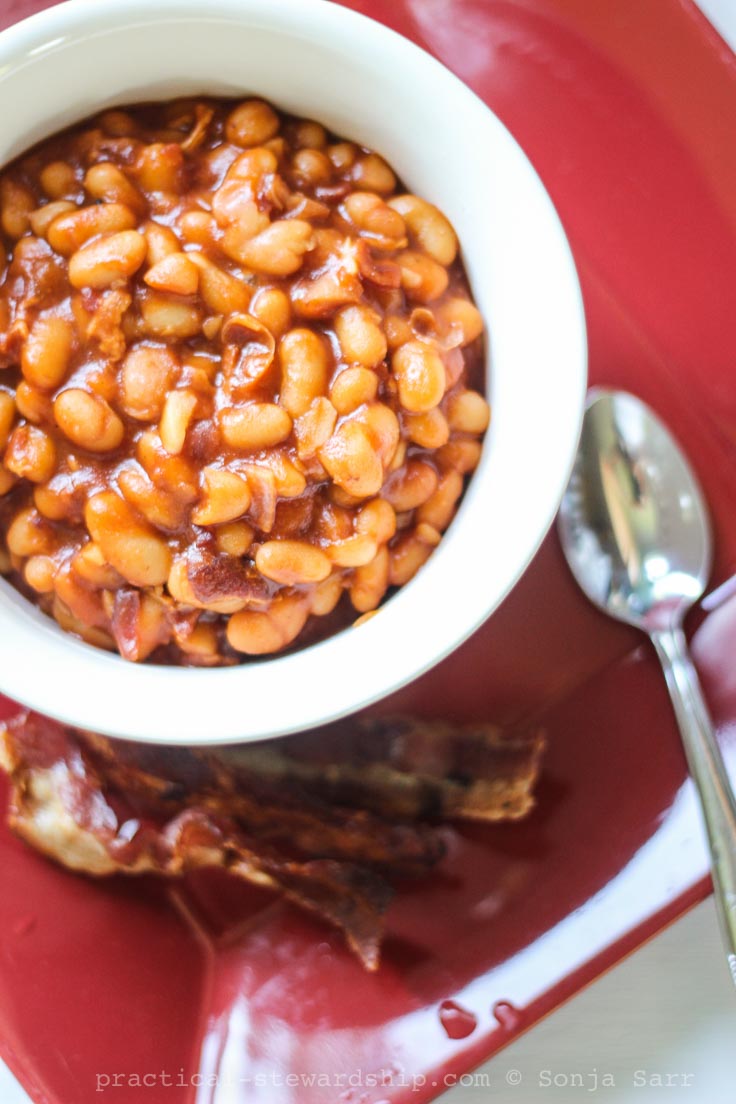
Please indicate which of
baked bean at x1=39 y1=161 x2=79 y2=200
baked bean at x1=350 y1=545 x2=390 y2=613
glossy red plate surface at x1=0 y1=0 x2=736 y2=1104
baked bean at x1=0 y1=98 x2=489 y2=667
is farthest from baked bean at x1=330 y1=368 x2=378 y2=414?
glossy red plate surface at x1=0 y1=0 x2=736 y2=1104

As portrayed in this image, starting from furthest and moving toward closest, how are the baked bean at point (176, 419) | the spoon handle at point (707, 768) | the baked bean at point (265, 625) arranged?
the spoon handle at point (707, 768)
the baked bean at point (265, 625)
the baked bean at point (176, 419)

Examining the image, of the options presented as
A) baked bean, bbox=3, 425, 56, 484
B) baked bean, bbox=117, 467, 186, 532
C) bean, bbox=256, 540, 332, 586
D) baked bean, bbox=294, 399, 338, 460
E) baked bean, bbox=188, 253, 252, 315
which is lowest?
baked bean, bbox=3, 425, 56, 484

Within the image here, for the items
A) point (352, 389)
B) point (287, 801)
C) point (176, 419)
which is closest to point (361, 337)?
point (352, 389)

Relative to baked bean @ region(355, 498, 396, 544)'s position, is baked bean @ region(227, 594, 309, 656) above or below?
below

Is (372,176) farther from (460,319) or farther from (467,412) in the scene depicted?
(467,412)

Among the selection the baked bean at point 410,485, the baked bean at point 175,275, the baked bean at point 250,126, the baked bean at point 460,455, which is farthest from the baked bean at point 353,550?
the baked bean at point 250,126

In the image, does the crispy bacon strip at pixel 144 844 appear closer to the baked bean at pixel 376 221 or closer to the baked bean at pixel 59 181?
the baked bean at pixel 59 181

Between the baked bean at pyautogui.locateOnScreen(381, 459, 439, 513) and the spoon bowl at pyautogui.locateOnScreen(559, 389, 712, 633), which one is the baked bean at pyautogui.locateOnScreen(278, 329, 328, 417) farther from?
the spoon bowl at pyautogui.locateOnScreen(559, 389, 712, 633)

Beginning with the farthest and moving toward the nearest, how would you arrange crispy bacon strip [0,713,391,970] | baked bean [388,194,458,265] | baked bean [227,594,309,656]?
crispy bacon strip [0,713,391,970] → baked bean [388,194,458,265] → baked bean [227,594,309,656]
